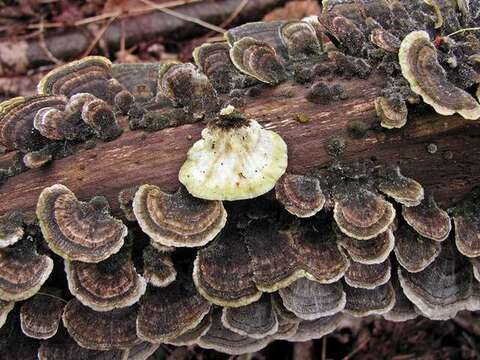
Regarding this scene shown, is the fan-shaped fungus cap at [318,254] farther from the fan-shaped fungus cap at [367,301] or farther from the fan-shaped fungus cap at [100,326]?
the fan-shaped fungus cap at [100,326]

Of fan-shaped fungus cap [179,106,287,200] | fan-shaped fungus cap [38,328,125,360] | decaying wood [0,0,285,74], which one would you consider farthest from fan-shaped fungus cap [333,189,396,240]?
decaying wood [0,0,285,74]

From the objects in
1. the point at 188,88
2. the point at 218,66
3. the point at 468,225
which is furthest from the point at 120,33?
the point at 468,225

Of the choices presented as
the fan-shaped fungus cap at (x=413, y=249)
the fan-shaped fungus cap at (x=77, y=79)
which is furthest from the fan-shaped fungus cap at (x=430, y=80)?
A: the fan-shaped fungus cap at (x=77, y=79)

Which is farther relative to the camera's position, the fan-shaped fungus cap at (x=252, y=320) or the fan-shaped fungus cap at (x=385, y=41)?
the fan-shaped fungus cap at (x=252, y=320)

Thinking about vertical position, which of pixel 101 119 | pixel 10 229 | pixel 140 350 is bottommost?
pixel 140 350

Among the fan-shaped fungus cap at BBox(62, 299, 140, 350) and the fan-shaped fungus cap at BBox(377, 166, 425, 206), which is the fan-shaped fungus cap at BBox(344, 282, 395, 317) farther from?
the fan-shaped fungus cap at BBox(62, 299, 140, 350)

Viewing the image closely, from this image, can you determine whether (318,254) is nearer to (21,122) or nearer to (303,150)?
(303,150)
